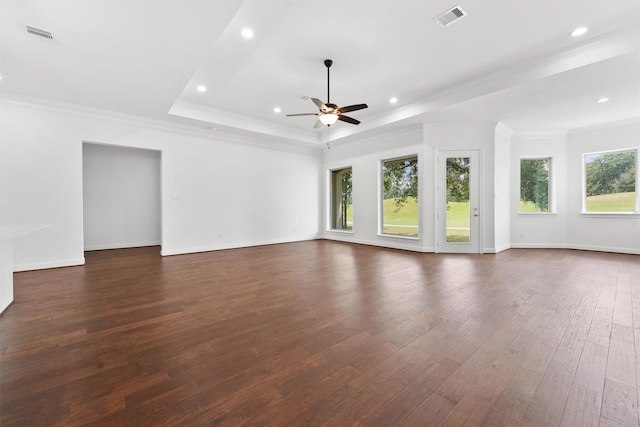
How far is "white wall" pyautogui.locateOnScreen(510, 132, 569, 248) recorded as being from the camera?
664 cm

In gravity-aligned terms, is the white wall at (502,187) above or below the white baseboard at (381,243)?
above

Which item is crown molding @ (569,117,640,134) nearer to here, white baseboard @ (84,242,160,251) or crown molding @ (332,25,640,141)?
crown molding @ (332,25,640,141)

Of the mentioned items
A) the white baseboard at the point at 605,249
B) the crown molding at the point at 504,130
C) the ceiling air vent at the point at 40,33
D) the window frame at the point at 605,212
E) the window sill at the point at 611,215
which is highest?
the ceiling air vent at the point at 40,33

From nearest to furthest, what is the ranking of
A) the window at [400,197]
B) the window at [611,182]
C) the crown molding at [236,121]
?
the crown molding at [236,121]
the window at [611,182]
the window at [400,197]

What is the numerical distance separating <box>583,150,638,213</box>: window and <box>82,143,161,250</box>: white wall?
36.4 feet

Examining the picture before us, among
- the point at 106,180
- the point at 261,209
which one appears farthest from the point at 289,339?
the point at 106,180

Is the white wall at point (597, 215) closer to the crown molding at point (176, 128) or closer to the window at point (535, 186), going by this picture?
the window at point (535, 186)

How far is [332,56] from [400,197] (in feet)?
13.2

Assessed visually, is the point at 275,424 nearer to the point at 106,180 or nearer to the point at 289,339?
the point at 289,339

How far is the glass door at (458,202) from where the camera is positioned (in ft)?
19.5

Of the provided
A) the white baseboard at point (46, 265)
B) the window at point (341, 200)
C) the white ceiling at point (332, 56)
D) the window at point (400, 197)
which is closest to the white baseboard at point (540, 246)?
the window at point (400, 197)

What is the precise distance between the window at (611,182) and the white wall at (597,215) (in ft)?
0.53

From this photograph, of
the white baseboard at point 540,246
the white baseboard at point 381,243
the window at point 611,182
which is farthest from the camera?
the white baseboard at point 540,246

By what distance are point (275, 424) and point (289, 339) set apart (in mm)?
862
